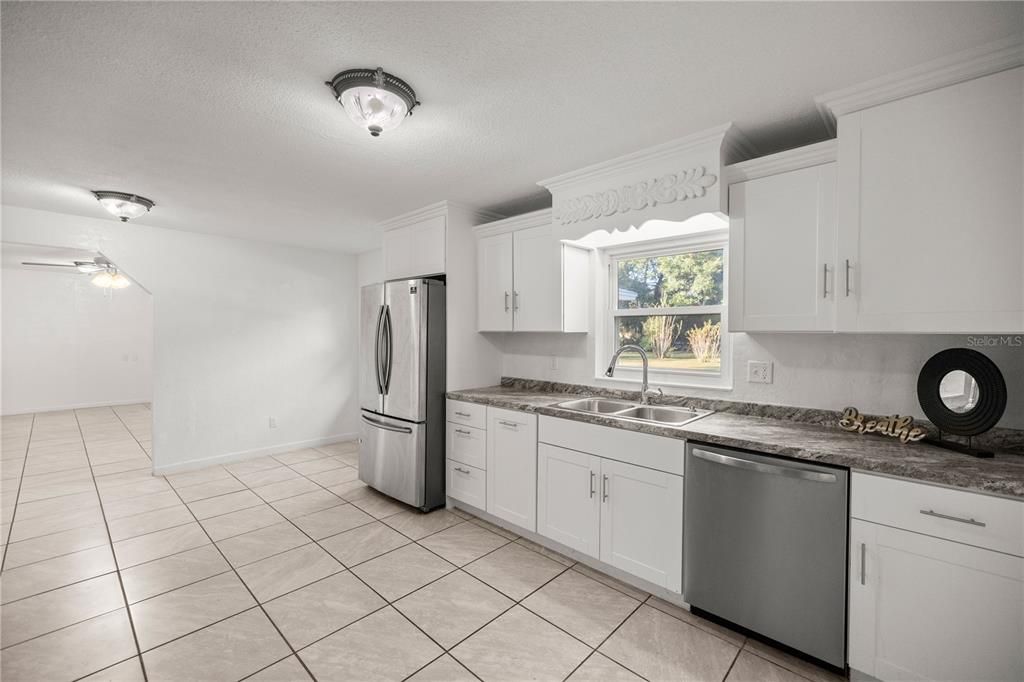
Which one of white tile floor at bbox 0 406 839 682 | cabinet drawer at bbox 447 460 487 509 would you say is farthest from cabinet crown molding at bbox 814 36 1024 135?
cabinet drawer at bbox 447 460 487 509

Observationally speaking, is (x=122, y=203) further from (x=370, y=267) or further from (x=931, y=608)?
(x=931, y=608)

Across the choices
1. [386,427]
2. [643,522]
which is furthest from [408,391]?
[643,522]

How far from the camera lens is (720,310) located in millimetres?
2787

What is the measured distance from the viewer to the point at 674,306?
3041 millimetres

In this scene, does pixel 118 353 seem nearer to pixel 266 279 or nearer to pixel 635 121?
pixel 266 279

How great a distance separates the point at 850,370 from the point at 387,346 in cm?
306

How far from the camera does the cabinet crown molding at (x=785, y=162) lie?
2027 millimetres

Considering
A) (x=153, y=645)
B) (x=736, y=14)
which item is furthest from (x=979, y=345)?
(x=153, y=645)

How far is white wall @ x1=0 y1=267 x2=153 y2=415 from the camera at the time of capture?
23.5ft

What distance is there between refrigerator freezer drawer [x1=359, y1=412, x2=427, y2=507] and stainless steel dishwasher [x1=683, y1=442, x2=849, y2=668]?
78.5 inches

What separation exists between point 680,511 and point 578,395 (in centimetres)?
129

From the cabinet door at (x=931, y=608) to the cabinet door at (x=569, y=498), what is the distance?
1.18 m

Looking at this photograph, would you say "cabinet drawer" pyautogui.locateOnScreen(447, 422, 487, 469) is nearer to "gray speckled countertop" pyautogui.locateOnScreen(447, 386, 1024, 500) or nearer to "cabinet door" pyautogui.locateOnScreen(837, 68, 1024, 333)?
"gray speckled countertop" pyautogui.locateOnScreen(447, 386, 1024, 500)

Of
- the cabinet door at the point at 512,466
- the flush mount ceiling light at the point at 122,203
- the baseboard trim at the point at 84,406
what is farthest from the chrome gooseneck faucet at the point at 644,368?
the baseboard trim at the point at 84,406
